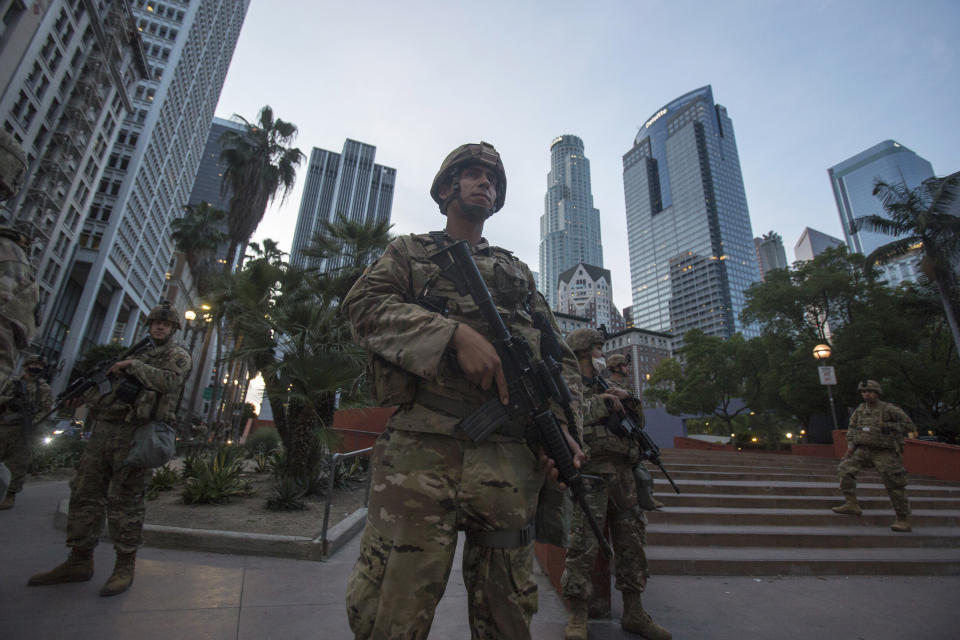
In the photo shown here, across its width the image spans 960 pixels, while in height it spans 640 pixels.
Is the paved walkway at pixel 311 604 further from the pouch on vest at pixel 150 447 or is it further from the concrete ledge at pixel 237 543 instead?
the pouch on vest at pixel 150 447

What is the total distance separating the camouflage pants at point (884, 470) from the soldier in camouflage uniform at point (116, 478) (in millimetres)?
9147

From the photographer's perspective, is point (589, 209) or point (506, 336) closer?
point (506, 336)

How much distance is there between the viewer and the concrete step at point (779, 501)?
261 inches

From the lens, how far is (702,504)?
6.63 metres

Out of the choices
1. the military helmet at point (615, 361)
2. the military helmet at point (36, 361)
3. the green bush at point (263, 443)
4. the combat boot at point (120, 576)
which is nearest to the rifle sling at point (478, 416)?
the military helmet at point (615, 361)

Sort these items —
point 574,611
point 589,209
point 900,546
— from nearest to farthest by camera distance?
point 574,611 → point 900,546 → point 589,209

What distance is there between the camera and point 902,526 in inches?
233

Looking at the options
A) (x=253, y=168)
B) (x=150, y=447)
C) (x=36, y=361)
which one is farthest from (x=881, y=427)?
(x=253, y=168)

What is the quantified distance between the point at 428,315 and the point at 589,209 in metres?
198

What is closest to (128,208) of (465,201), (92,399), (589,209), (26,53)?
(26,53)

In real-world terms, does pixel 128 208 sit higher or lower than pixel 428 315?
higher

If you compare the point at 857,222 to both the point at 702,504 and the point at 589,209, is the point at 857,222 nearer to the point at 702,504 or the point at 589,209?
the point at 702,504

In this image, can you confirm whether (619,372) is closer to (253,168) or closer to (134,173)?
(253,168)

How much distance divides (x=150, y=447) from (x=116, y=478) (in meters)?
0.37
